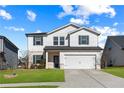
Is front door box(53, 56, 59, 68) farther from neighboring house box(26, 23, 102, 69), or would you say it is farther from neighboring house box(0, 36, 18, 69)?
neighboring house box(0, 36, 18, 69)

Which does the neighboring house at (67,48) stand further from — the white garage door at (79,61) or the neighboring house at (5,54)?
the neighboring house at (5,54)

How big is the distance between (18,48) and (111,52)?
14244 mm

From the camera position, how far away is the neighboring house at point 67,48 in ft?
118

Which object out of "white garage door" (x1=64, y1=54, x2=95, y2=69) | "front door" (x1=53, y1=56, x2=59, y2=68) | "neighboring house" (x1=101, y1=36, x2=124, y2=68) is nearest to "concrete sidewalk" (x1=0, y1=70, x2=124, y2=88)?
"white garage door" (x1=64, y1=54, x2=95, y2=69)

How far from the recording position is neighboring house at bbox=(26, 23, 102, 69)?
36.0m

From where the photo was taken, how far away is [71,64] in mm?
36281

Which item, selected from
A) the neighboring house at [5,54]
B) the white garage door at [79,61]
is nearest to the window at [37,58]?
the neighboring house at [5,54]

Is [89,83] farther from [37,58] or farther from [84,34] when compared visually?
[37,58]

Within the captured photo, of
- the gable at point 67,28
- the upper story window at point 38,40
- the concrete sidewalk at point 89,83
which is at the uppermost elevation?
the gable at point 67,28

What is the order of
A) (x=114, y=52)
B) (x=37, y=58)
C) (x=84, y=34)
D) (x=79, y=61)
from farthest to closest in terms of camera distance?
(x=114, y=52) < (x=37, y=58) < (x=84, y=34) < (x=79, y=61)

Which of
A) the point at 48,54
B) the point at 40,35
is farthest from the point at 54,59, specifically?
the point at 40,35

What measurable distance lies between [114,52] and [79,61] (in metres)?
6.80

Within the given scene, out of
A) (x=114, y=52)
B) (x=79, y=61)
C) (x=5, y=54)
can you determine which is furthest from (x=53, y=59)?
(x=114, y=52)

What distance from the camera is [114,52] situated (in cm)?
4084
